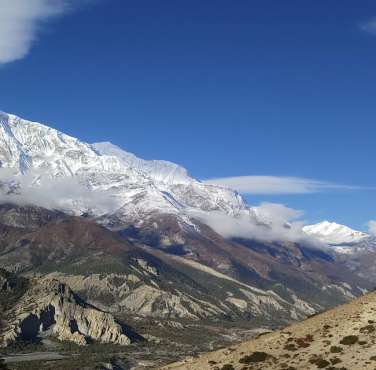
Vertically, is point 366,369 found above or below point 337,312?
below

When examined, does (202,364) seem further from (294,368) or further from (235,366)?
(294,368)

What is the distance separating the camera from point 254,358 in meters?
101

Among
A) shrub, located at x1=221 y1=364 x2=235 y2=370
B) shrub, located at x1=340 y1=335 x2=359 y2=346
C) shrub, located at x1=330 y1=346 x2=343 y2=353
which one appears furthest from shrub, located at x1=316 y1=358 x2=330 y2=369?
shrub, located at x1=221 y1=364 x2=235 y2=370

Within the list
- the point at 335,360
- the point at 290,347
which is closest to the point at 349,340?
the point at 335,360

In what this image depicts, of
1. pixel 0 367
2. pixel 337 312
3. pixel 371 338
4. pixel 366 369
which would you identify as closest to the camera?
pixel 366 369

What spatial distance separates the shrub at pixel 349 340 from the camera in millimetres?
97625

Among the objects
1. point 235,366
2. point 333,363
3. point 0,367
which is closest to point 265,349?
point 235,366

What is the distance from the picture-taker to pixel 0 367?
143m

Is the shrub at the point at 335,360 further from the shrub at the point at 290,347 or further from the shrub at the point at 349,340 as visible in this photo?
the shrub at the point at 290,347

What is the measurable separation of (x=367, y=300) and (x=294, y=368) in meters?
25.1

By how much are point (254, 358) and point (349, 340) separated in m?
14.4

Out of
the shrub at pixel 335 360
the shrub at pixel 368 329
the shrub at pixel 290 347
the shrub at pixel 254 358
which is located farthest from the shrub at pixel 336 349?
the shrub at pixel 254 358

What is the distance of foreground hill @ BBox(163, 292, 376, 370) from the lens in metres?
93.8

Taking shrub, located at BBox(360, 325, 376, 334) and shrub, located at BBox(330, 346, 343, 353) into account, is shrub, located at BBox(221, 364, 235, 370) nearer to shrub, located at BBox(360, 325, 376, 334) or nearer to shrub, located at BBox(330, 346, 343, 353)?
shrub, located at BBox(330, 346, 343, 353)
